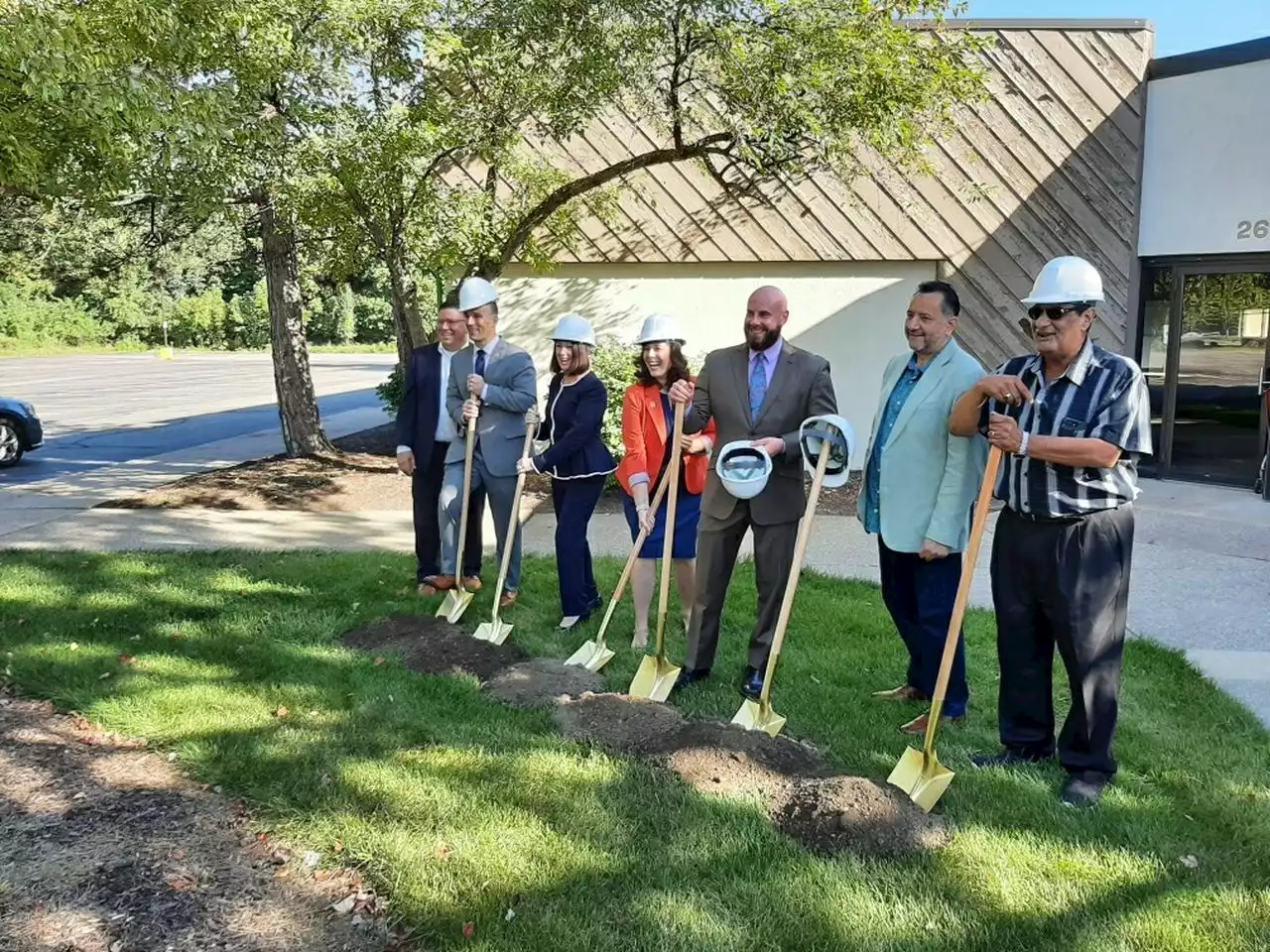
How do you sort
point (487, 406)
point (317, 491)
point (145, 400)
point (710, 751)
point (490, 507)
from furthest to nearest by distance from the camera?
point (145, 400) → point (317, 491) → point (490, 507) → point (487, 406) → point (710, 751)

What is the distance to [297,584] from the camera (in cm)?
672

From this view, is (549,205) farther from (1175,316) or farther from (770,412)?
(1175,316)

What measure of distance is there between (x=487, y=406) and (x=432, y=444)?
0.61 metres

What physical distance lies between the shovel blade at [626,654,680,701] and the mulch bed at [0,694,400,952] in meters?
1.77

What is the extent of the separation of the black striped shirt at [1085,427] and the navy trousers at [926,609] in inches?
29.9

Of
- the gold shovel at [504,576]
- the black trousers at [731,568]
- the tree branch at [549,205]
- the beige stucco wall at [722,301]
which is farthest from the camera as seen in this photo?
the beige stucco wall at [722,301]

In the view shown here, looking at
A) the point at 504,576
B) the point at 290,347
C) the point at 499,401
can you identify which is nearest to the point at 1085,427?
the point at 504,576

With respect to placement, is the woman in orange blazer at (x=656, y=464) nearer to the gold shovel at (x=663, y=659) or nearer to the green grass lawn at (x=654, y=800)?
the gold shovel at (x=663, y=659)

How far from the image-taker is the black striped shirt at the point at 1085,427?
3.53 m

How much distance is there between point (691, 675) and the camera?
16.5 ft

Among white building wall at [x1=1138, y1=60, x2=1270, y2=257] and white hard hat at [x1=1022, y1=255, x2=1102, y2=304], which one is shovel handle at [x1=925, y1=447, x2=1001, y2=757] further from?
white building wall at [x1=1138, y1=60, x2=1270, y2=257]

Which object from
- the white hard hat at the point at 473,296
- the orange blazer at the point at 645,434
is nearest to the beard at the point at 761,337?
the orange blazer at the point at 645,434

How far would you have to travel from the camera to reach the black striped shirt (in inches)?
139

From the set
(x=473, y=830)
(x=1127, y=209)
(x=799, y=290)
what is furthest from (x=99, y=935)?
(x=1127, y=209)
